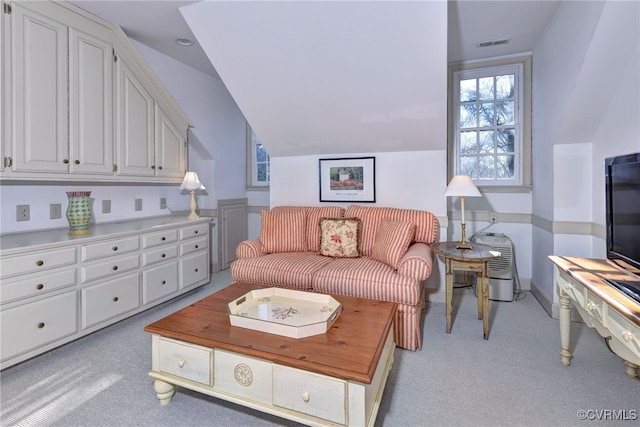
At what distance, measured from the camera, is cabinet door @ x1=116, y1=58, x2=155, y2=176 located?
2803mm

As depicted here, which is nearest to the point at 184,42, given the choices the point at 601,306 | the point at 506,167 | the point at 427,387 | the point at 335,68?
the point at 335,68

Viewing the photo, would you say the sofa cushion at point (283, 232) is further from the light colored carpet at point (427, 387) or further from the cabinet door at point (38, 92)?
the cabinet door at point (38, 92)

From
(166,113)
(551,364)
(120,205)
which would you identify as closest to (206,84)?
(166,113)

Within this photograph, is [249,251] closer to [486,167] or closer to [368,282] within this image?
[368,282]

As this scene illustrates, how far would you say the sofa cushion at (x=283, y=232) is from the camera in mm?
3135

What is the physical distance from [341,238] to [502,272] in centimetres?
166

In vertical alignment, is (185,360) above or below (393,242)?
below

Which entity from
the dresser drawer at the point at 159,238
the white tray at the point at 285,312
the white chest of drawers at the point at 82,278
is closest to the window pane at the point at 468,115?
the white tray at the point at 285,312

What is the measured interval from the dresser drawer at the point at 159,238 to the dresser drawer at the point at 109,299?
281mm

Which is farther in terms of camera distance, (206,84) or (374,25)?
(206,84)

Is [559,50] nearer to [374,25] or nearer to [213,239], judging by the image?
[374,25]

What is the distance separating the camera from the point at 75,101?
2.44 metres

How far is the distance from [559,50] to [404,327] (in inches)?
101

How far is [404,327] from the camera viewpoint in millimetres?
2238
